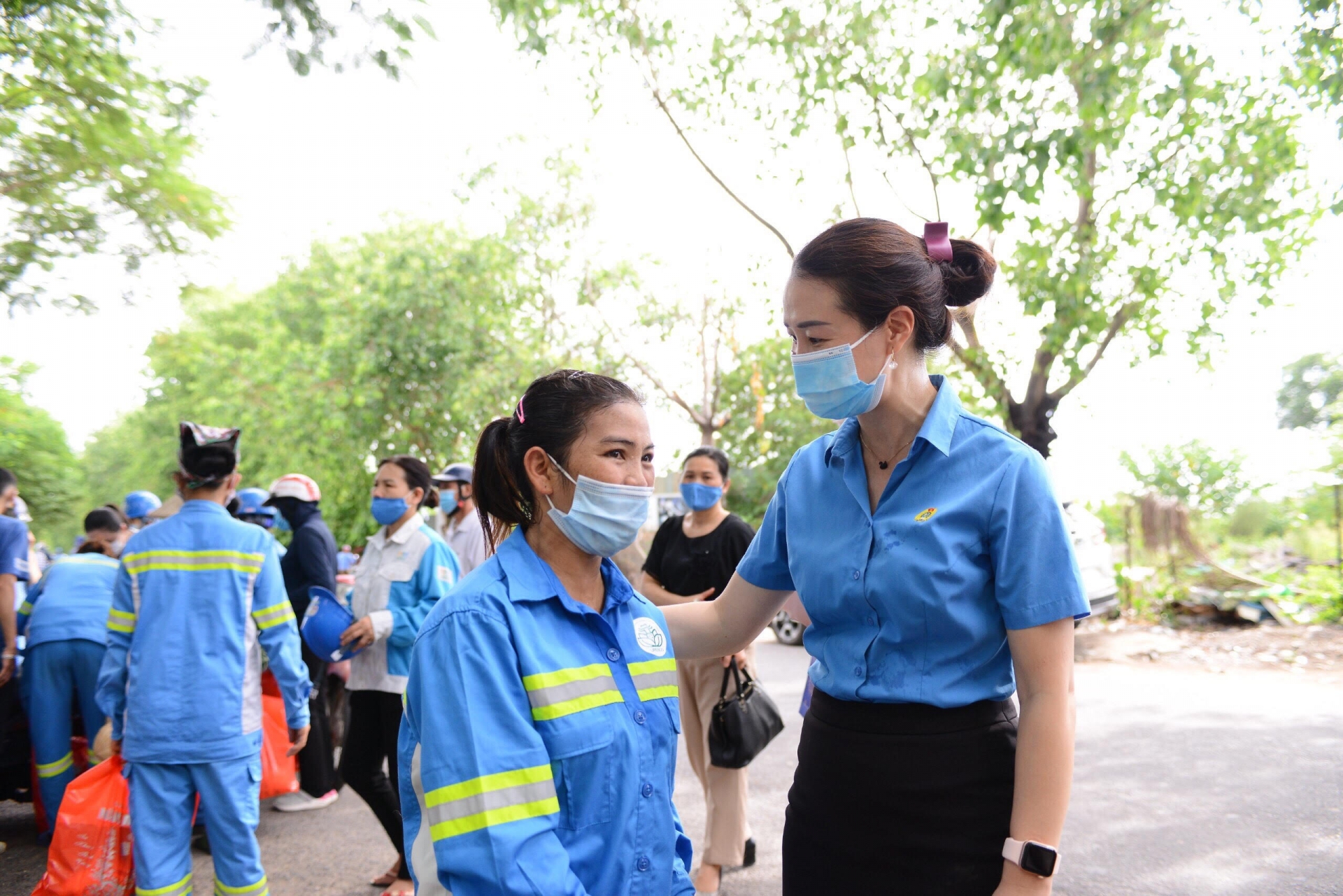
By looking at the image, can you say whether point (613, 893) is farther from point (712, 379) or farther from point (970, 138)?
point (712, 379)

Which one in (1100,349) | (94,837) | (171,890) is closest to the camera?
(171,890)

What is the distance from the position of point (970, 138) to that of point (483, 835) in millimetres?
7644

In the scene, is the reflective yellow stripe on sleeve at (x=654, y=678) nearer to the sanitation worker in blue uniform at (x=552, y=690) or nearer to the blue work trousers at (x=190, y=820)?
the sanitation worker in blue uniform at (x=552, y=690)

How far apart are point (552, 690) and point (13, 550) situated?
524cm

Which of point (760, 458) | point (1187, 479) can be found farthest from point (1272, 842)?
point (1187, 479)

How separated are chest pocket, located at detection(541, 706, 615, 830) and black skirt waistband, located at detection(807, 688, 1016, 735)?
530mm

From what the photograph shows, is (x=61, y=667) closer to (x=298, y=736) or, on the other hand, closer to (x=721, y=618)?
(x=298, y=736)

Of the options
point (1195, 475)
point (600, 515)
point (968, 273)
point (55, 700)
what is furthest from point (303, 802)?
point (1195, 475)

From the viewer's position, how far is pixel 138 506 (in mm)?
8977

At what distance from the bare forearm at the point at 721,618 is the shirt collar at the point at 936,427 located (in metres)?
0.39

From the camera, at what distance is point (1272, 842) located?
493 centimetres

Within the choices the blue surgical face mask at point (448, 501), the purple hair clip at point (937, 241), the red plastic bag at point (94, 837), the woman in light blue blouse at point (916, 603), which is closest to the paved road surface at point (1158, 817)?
the red plastic bag at point (94, 837)

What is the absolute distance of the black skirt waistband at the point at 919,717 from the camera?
6.11 ft

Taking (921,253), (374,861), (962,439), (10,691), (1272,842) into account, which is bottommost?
(374,861)
